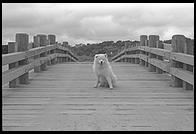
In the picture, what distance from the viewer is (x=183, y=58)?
5555 millimetres

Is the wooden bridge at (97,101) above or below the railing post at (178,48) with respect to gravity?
below

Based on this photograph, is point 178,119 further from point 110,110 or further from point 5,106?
point 5,106

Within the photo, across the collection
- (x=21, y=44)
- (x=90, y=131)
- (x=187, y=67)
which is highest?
(x=21, y=44)

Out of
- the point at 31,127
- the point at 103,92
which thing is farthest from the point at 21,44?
the point at 31,127

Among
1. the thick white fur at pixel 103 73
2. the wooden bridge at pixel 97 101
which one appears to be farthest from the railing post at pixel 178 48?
the thick white fur at pixel 103 73

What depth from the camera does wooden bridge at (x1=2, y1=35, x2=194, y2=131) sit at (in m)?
3.63

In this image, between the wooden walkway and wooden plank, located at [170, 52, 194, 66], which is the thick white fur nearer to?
the wooden walkway

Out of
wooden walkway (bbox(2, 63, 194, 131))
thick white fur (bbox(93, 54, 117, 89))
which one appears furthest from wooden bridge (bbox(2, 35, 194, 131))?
thick white fur (bbox(93, 54, 117, 89))

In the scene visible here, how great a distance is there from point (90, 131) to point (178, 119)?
1.08 metres

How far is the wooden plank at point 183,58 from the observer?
501cm

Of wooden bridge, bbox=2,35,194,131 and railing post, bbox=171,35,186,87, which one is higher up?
railing post, bbox=171,35,186,87

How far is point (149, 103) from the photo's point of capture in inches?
188

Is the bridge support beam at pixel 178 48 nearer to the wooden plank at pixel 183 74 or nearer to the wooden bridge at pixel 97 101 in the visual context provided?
the wooden bridge at pixel 97 101

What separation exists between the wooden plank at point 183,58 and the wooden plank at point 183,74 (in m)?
0.18
